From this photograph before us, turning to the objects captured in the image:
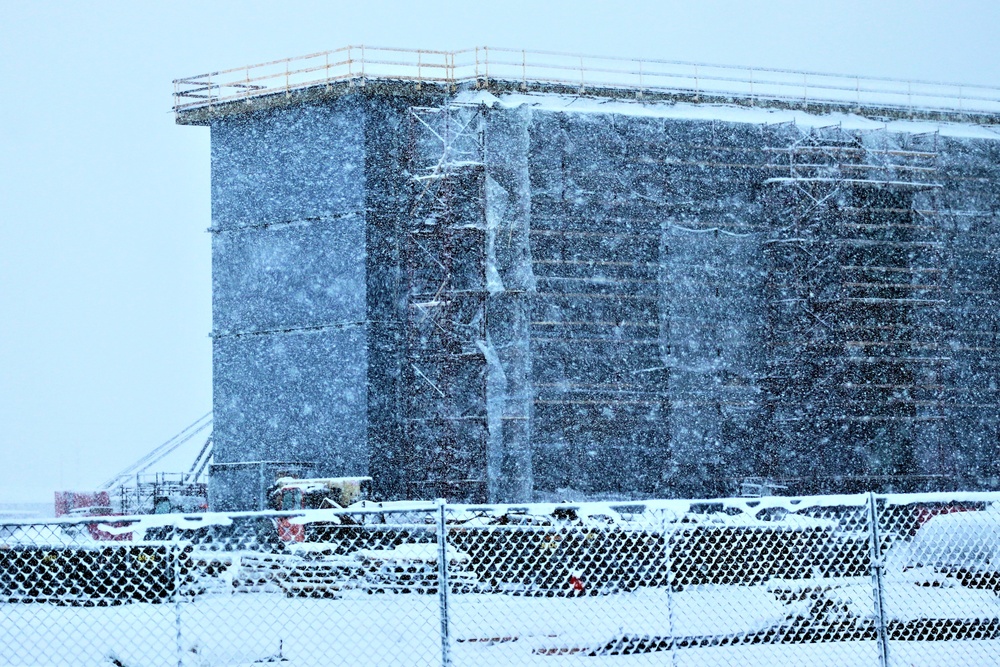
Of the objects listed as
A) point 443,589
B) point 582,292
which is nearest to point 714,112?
point 582,292

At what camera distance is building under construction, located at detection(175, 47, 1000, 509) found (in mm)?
33625

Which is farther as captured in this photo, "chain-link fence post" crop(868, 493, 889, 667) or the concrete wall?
the concrete wall

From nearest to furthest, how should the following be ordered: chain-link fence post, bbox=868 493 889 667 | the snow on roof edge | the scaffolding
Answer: chain-link fence post, bbox=868 493 889 667 → the scaffolding → the snow on roof edge

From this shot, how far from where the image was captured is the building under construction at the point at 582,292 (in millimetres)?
33625

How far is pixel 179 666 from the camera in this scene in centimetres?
1127

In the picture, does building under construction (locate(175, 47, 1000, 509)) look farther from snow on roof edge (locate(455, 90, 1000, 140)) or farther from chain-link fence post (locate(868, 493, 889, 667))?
chain-link fence post (locate(868, 493, 889, 667))

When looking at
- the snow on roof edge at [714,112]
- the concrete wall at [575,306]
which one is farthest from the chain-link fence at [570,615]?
the snow on roof edge at [714,112]

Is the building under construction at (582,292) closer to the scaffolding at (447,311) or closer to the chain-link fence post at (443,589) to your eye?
the scaffolding at (447,311)

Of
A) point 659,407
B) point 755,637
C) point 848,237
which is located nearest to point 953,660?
point 755,637

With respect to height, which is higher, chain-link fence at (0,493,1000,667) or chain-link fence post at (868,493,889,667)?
chain-link fence post at (868,493,889,667)

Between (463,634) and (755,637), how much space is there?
10.7 ft

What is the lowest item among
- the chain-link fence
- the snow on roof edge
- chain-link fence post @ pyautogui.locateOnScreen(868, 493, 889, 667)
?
the chain-link fence

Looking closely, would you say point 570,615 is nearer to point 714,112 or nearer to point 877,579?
point 877,579

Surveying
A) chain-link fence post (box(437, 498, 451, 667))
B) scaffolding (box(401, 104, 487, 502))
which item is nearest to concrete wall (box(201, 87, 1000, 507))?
scaffolding (box(401, 104, 487, 502))
